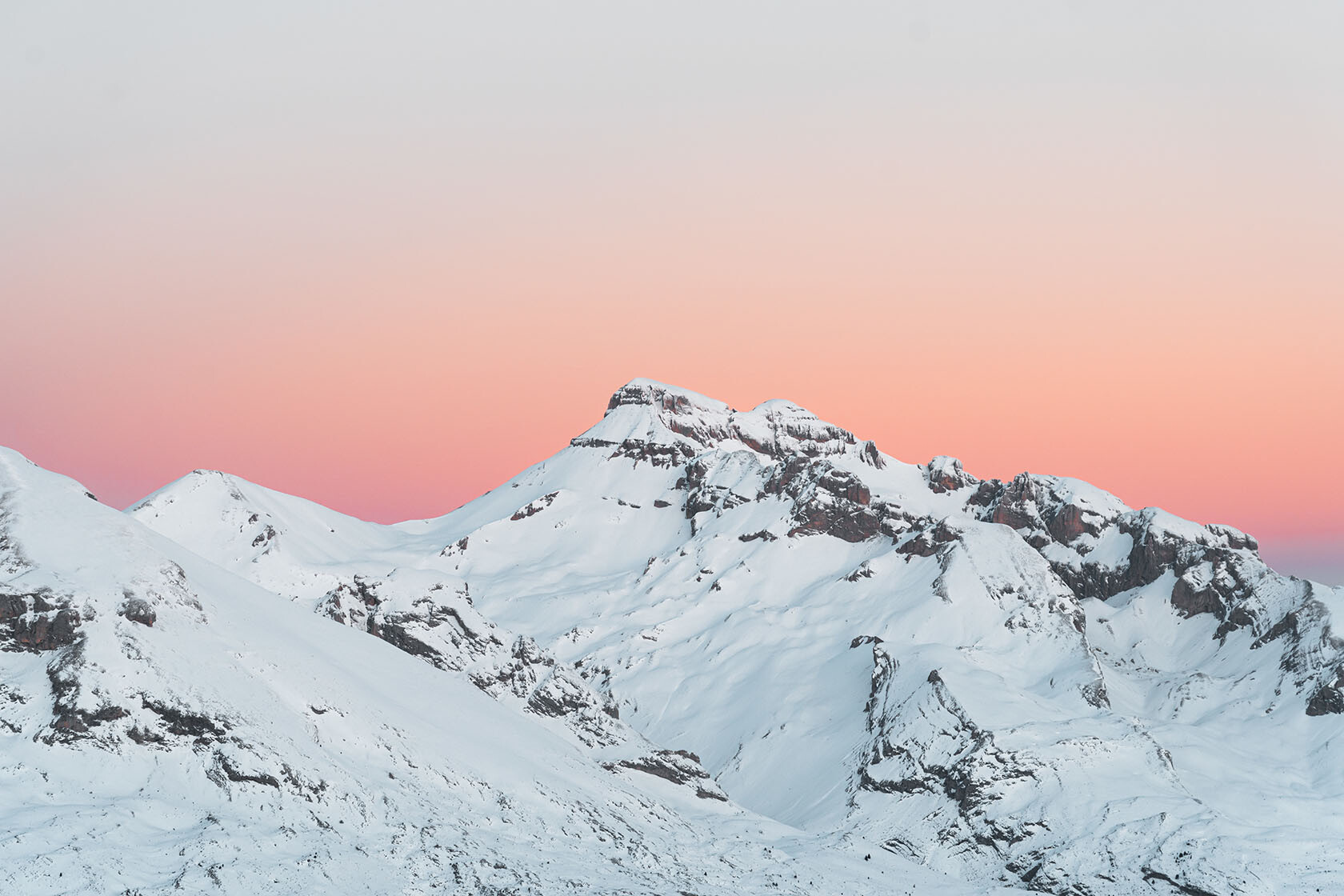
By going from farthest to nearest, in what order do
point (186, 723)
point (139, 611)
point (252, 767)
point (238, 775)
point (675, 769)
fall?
point (675, 769), point (139, 611), point (186, 723), point (252, 767), point (238, 775)

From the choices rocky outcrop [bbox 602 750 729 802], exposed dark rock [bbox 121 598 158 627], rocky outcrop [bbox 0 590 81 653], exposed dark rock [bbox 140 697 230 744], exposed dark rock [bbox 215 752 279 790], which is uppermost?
rocky outcrop [bbox 602 750 729 802]

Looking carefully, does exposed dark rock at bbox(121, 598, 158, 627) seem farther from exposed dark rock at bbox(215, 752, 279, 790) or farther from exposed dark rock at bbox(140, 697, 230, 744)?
exposed dark rock at bbox(215, 752, 279, 790)

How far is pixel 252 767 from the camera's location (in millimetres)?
138625

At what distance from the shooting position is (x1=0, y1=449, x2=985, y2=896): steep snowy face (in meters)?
126

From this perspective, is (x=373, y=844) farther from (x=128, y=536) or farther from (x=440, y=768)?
(x=128, y=536)

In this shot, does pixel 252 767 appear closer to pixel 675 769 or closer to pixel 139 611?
pixel 139 611

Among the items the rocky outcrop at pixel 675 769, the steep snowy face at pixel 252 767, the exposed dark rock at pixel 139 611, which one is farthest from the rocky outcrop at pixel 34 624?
the rocky outcrop at pixel 675 769

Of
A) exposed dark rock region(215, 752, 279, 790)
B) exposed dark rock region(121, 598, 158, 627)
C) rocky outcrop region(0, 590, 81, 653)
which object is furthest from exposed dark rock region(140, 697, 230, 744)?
exposed dark rock region(121, 598, 158, 627)

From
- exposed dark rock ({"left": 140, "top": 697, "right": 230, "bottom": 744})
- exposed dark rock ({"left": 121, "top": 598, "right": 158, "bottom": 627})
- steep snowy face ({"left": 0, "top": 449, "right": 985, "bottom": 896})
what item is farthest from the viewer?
exposed dark rock ({"left": 121, "top": 598, "right": 158, "bottom": 627})

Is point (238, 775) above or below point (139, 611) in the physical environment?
below

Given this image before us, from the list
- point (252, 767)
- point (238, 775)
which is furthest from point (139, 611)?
point (238, 775)

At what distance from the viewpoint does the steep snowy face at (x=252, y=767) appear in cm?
12612

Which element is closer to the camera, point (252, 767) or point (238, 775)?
point (238, 775)

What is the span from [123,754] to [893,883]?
286ft
